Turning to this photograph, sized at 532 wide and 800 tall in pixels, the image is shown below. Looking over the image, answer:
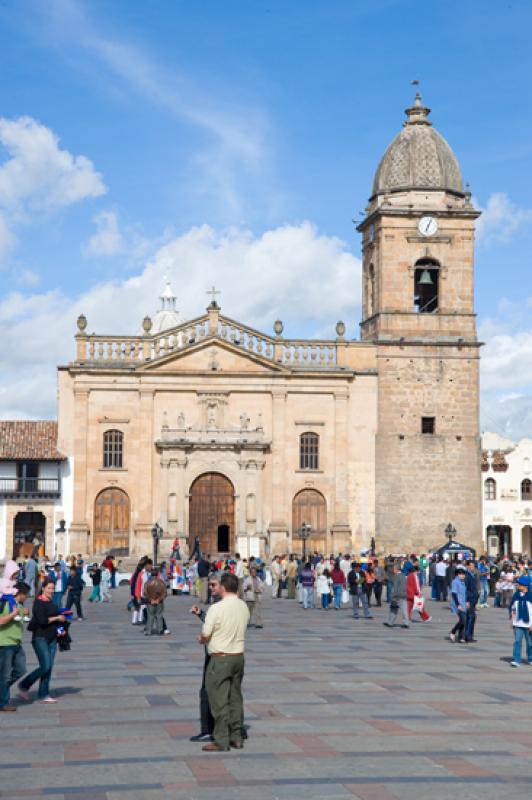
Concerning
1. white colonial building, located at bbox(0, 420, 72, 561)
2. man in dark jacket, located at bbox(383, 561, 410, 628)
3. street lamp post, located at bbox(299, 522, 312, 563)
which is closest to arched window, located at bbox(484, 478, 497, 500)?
street lamp post, located at bbox(299, 522, 312, 563)

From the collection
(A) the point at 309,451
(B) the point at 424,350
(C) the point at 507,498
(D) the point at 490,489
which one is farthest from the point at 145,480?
(C) the point at 507,498

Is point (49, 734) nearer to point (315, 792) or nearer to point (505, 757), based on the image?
point (315, 792)

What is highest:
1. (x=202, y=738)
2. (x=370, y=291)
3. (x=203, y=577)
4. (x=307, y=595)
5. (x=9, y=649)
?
(x=370, y=291)

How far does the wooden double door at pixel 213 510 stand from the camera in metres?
51.8

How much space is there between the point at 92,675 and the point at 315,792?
825cm

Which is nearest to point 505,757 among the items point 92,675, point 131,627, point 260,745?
point 260,745

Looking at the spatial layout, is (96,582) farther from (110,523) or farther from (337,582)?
(110,523)

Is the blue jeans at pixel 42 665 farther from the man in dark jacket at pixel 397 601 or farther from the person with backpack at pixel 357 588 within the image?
the person with backpack at pixel 357 588

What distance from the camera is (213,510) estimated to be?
5191 centimetres

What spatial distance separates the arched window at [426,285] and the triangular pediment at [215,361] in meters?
7.34

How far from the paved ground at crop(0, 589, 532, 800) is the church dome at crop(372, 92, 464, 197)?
3391cm

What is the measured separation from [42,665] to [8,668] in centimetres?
67

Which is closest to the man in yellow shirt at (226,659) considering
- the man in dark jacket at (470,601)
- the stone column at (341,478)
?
the man in dark jacket at (470,601)

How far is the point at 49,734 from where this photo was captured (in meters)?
12.6
